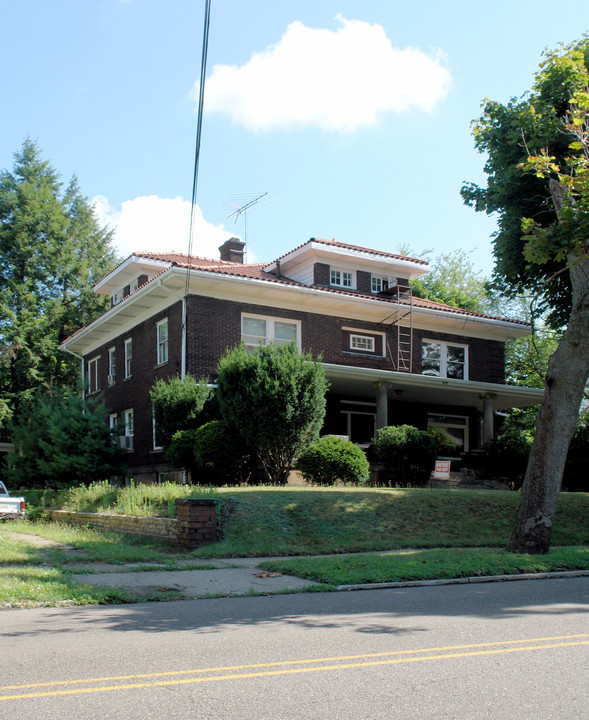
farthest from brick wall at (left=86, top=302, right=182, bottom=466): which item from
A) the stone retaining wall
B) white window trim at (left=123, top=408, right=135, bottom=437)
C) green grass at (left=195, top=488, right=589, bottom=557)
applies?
the stone retaining wall

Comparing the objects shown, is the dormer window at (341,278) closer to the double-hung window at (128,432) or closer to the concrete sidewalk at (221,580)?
the double-hung window at (128,432)

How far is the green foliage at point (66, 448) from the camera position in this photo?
925 inches

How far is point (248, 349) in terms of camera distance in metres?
25.1

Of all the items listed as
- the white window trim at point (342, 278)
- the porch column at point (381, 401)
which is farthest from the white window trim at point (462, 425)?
the white window trim at point (342, 278)

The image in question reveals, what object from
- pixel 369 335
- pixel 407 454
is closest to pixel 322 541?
pixel 407 454

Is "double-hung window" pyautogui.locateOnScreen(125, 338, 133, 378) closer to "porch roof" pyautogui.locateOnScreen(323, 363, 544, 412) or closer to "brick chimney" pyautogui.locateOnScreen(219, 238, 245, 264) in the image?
"brick chimney" pyautogui.locateOnScreen(219, 238, 245, 264)

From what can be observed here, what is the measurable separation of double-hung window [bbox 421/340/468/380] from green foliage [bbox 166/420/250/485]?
453 inches

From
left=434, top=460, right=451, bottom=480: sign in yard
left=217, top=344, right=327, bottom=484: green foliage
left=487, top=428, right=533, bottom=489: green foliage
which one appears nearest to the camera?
left=217, top=344, right=327, bottom=484: green foliage

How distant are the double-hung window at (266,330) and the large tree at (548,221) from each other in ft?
25.8

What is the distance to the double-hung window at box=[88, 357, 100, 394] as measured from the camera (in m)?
33.2

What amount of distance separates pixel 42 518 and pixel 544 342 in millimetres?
32412

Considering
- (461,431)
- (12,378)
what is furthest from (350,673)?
(12,378)

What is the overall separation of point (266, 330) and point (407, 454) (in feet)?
22.0

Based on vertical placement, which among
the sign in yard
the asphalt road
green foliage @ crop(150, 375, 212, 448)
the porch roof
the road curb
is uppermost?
the porch roof
